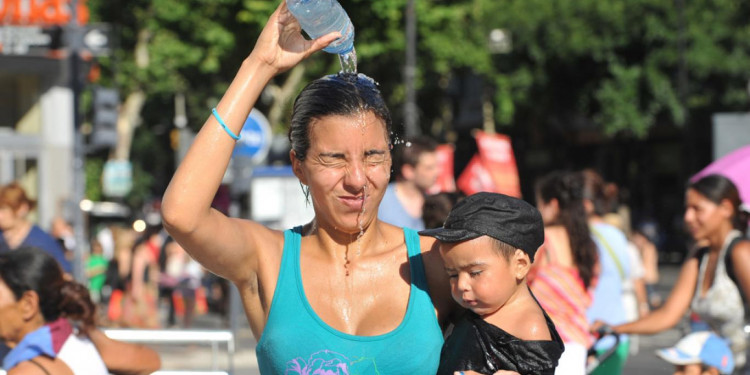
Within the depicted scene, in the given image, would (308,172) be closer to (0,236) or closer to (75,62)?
(0,236)

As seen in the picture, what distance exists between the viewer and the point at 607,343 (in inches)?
231

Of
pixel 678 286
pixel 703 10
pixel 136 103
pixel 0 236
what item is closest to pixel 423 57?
pixel 703 10

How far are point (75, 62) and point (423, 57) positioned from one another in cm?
1808

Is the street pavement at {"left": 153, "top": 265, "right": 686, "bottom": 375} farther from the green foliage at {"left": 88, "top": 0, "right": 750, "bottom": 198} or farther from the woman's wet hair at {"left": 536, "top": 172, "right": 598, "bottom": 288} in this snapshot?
the green foliage at {"left": 88, "top": 0, "right": 750, "bottom": 198}

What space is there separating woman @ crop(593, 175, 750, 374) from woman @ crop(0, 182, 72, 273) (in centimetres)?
419

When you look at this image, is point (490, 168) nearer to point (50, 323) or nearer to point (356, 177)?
point (50, 323)

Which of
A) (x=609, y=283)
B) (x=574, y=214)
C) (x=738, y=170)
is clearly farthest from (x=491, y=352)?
(x=738, y=170)

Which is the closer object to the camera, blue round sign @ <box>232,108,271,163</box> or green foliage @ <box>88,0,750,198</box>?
blue round sign @ <box>232,108,271,163</box>

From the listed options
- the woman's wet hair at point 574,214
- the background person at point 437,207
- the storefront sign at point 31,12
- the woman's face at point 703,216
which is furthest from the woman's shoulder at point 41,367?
the storefront sign at point 31,12

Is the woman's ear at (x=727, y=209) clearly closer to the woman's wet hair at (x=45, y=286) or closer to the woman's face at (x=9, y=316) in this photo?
the woman's wet hair at (x=45, y=286)

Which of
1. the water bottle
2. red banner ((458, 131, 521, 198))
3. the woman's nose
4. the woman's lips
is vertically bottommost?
red banner ((458, 131, 521, 198))

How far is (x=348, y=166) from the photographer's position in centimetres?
268

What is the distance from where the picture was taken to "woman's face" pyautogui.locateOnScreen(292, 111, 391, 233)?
2.68 m

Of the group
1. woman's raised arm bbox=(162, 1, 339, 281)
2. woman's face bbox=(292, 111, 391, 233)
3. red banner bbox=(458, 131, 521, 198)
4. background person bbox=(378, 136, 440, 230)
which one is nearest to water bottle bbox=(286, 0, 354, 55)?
woman's raised arm bbox=(162, 1, 339, 281)
